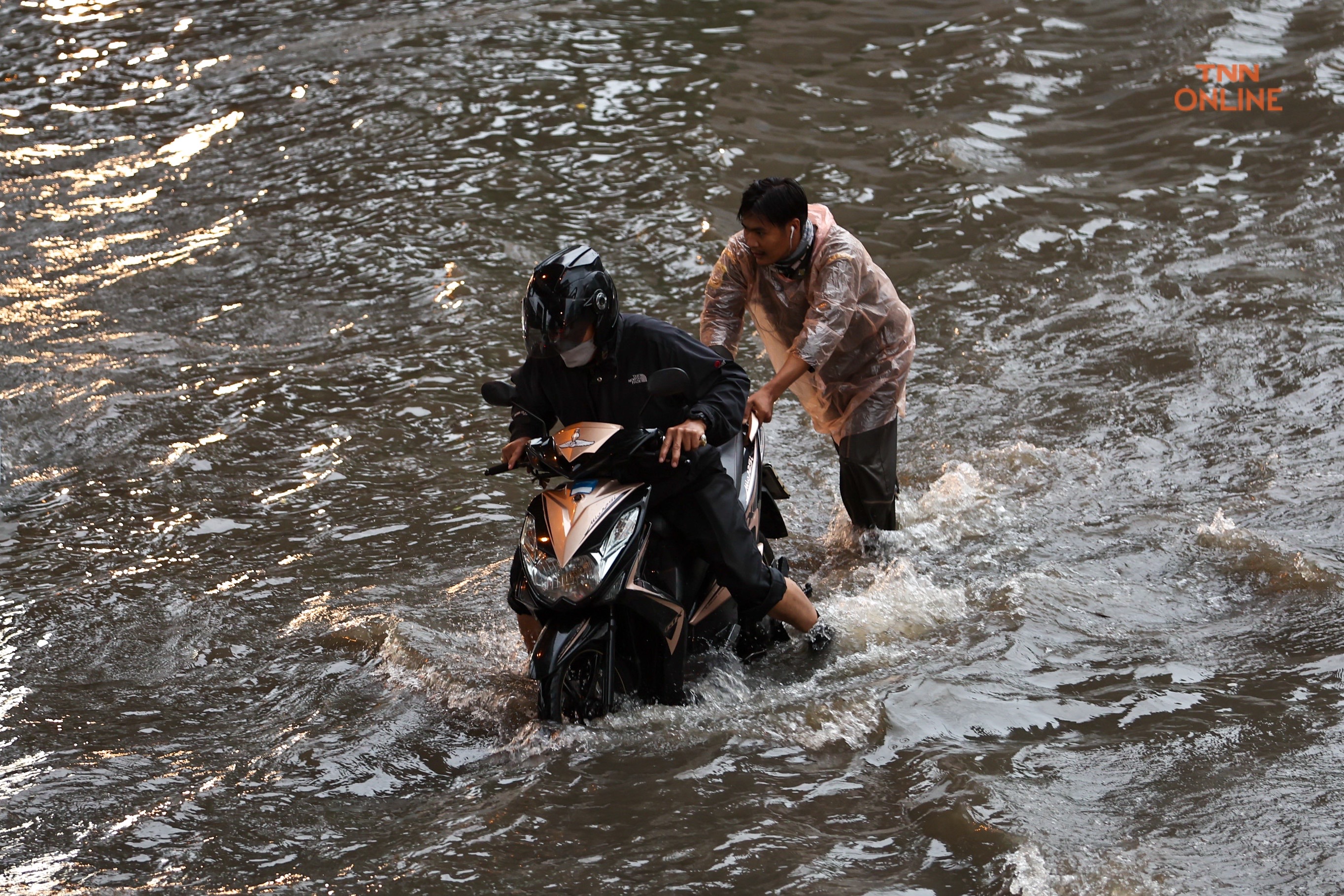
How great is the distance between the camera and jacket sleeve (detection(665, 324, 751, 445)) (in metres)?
4.69

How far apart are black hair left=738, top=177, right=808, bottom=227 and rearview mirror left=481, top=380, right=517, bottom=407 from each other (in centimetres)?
139

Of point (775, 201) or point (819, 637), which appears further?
point (819, 637)

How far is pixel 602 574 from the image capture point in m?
4.35

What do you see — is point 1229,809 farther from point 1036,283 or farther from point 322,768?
point 1036,283

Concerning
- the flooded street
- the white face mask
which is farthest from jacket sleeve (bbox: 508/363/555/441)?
the flooded street

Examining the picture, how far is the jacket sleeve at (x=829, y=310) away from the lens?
→ 5.53 m

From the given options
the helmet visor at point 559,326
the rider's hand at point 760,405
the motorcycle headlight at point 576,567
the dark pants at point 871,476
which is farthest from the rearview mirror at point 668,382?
the dark pants at point 871,476

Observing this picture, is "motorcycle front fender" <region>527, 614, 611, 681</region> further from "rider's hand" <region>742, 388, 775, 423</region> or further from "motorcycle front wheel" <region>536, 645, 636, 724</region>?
"rider's hand" <region>742, 388, 775, 423</region>

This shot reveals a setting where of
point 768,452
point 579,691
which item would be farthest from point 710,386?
point 768,452

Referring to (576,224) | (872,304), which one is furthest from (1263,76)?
(872,304)

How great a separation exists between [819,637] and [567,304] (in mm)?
1935

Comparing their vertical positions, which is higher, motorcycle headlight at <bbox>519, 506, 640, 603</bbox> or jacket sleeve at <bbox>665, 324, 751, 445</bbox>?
jacket sleeve at <bbox>665, 324, 751, 445</bbox>

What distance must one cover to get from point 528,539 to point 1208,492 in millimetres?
4043

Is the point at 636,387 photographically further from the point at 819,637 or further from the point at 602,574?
the point at 819,637
